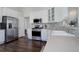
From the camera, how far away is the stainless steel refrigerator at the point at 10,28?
1.36 m

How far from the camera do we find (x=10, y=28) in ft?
4.62

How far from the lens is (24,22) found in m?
1.31

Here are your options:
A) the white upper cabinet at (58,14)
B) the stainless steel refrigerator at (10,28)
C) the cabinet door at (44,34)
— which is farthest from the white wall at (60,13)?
the stainless steel refrigerator at (10,28)

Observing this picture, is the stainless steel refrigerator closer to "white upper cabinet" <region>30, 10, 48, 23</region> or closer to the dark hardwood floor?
the dark hardwood floor

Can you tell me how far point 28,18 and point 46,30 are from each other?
14.7 inches

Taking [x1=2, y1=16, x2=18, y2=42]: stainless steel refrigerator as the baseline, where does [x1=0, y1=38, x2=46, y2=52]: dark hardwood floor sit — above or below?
below

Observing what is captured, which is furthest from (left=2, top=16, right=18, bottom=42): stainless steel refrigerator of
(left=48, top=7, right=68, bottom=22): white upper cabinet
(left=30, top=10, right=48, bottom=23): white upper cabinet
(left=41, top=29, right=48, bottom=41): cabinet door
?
(left=48, top=7, right=68, bottom=22): white upper cabinet

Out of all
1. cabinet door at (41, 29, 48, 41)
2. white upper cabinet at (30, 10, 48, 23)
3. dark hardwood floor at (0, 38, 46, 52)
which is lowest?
dark hardwood floor at (0, 38, 46, 52)

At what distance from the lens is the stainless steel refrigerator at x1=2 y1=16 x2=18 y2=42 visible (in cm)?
136

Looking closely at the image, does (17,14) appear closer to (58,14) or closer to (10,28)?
(10,28)

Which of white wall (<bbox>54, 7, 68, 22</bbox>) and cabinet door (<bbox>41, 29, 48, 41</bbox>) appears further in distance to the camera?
cabinet door (<bbox>41, 29, 48, 41</bbox>)

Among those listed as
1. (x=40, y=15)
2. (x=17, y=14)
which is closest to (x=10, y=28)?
(x=17, y=14)

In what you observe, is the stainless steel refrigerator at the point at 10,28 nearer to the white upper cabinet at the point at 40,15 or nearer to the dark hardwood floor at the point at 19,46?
the dark hardwood floor at the point at 19,46

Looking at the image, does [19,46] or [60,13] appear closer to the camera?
[60,13]
